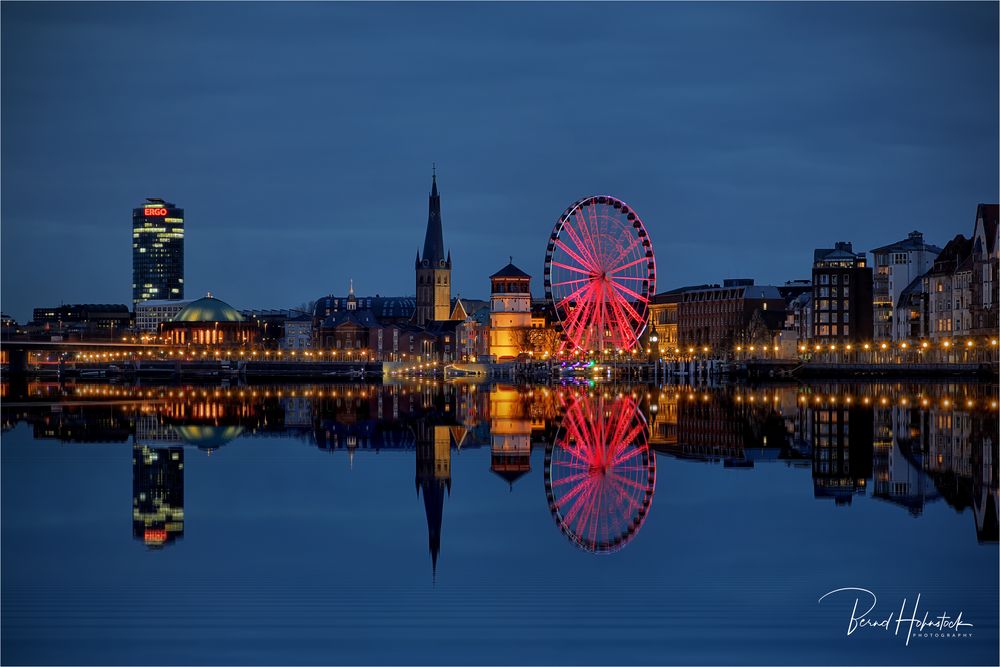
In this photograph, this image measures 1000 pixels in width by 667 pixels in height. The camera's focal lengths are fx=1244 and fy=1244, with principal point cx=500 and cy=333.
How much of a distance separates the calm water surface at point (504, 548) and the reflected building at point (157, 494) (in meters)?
0.14

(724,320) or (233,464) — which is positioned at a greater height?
(724,320)

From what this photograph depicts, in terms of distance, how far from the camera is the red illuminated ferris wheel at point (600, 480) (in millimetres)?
27094

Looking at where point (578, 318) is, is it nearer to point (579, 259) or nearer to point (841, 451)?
point (579, 259)

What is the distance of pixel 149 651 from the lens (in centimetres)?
1703

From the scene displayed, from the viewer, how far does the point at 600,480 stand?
Result: 36.1 meters

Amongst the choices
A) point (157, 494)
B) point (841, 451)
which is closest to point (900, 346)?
point (841, 451)

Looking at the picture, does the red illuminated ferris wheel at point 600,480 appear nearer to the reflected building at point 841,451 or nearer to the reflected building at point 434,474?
the reflected building at point 434,474

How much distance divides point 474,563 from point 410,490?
11.7 m

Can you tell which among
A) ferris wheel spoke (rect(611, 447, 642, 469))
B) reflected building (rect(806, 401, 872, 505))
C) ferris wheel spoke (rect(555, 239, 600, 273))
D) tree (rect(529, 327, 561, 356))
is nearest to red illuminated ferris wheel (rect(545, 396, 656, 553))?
ferris wheel spoke (rect(611, 447, 642, 469))

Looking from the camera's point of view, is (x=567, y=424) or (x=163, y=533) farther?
(x=567, y=424)

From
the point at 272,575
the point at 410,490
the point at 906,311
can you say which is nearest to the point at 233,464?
the point at 410,490

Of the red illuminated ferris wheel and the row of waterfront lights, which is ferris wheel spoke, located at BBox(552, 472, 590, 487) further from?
the row of waterfront lights

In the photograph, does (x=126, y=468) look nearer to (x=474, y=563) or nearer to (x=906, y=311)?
(x=474, y=563)

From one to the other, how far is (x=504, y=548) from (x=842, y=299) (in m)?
127
